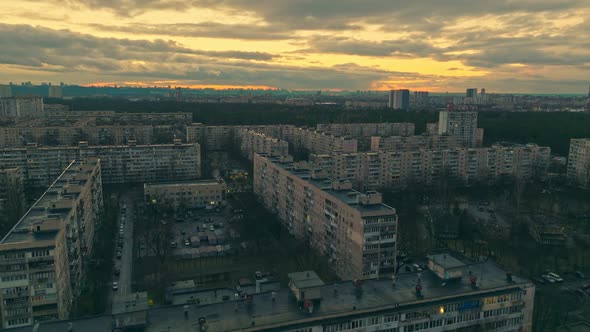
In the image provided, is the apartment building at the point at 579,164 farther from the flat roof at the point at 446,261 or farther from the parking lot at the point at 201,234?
the flat roof at the point at 446,261

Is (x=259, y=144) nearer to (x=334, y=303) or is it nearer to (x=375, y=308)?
(x=334, y=303)

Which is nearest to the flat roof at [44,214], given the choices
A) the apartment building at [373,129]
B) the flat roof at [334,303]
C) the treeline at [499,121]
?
the flat roof at [334,303]

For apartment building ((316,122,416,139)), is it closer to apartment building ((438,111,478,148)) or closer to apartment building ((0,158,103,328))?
apartment building ((438,111,478,148))

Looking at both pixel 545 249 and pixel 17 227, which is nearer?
pixel 17 227

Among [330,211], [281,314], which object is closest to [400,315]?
[281,314]

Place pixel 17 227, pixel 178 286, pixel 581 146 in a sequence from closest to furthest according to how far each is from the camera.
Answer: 1. pixel 17 227
2. pixel 178 286
3. pixel 581 146

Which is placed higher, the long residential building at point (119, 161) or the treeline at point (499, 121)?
the treeline at point (499, 121)

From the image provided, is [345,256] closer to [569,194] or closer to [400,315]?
[400,315]

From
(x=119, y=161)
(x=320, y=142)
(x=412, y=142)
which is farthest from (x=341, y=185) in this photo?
(x=412, y=142)
